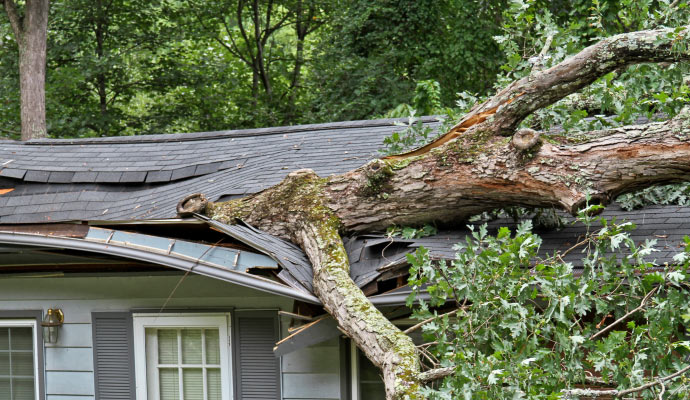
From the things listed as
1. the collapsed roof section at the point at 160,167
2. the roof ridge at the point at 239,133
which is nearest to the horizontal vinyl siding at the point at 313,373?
the collapsed roof section at the point at 160,167

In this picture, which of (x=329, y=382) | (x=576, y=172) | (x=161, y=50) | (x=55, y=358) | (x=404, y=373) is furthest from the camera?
(x=161, y=50)

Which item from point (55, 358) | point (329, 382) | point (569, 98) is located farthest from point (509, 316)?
point (55, 358)

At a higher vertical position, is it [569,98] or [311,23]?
[311,23]

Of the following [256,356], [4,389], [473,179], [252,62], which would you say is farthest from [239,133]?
[252,62]

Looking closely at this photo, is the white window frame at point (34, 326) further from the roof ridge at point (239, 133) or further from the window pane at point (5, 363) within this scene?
the roof ridge at point (239, 133)

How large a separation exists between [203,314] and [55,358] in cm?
125

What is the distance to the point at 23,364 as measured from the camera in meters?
5.82

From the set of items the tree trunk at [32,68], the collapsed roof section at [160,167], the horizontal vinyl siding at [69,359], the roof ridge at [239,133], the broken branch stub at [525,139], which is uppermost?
the tree trunk at [32,68]

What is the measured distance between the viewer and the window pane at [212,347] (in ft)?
17.8

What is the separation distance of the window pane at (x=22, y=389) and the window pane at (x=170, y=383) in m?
1.09

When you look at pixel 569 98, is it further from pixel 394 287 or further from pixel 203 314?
pixel 203 314

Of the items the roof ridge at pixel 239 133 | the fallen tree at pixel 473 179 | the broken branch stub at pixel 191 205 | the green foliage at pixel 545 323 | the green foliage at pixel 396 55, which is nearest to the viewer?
the green foliage at pixel 545 323

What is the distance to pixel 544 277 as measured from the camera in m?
3.69

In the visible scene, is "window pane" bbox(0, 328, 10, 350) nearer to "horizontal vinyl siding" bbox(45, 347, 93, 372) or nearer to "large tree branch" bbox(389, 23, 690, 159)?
"horizontal vinyl siding" bbox(45, 347, 93, 372)
